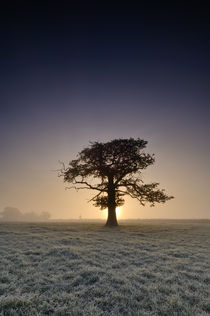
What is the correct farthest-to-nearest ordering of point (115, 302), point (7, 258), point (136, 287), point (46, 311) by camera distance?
point (7, 258), point (136, 287), point (115, 302), point (46, 311)

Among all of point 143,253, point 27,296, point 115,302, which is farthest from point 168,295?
point 143,253

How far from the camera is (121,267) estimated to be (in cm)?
968

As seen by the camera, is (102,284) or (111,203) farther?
(111,203)

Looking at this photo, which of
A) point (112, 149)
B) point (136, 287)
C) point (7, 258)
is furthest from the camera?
point (112, 149)

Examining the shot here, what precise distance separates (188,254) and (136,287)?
754 centimetres

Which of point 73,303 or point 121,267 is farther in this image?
point 121,267

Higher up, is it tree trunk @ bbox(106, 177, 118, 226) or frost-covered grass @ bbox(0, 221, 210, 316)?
tree trunk @ bbox(106, 177, 118, 226)

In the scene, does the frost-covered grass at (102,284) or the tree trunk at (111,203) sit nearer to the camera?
the frost-covered grass at (102,284)

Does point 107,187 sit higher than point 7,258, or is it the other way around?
point 107,187

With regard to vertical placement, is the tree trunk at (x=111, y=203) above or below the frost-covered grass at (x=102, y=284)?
above

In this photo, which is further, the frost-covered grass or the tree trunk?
the tree trunk

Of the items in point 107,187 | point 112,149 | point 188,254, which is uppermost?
point 112,149

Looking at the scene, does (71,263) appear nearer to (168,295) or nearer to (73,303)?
(73,303)

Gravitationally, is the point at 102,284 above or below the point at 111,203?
below
